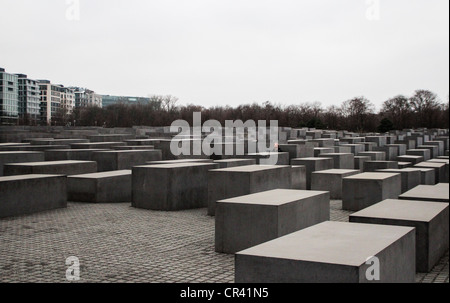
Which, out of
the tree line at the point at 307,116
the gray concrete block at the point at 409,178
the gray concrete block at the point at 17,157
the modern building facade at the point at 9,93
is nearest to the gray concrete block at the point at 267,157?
the gray concrete block at the point at 409,178

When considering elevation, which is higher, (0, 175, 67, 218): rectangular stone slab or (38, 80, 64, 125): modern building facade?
(38, 80, 64, 125): modern building facade

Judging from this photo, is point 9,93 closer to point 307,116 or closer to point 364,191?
point 307,116

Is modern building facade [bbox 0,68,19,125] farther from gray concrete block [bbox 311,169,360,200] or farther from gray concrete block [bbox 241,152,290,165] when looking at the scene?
gray concrete block [bbox 311,169,360,200]

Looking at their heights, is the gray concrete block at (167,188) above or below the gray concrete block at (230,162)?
below

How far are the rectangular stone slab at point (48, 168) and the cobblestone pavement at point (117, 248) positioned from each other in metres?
2.25

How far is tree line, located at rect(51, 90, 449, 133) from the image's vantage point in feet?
199

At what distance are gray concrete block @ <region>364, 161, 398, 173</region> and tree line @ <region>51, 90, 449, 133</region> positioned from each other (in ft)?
120

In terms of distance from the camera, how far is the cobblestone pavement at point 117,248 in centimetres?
657

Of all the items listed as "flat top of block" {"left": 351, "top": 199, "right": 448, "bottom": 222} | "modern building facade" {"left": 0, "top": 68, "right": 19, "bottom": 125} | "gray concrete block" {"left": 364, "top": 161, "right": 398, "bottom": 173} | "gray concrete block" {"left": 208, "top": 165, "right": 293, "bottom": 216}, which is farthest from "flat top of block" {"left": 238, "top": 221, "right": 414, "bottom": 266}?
"modern building facade" {"left": 0, "top": 68, "right": 19, "bottom": 125}

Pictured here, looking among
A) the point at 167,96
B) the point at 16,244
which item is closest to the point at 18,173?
the point at 16,244

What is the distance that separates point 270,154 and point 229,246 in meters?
9.81

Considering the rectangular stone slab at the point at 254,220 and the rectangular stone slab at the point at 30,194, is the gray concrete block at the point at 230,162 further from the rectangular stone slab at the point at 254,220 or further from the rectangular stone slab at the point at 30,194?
the rectangular stone slab at the point at 254,220

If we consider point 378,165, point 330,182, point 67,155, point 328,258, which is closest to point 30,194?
point 67,155

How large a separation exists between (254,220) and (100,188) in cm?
627
